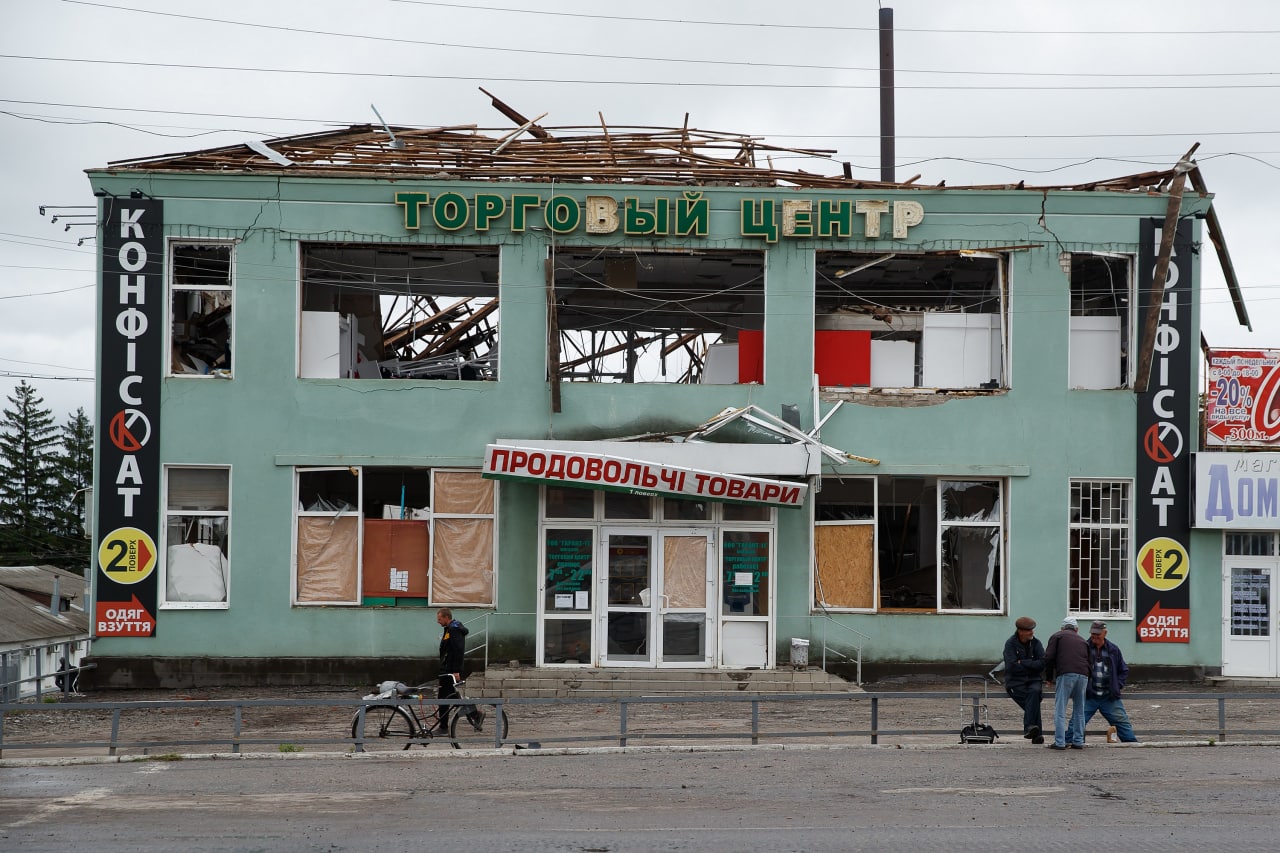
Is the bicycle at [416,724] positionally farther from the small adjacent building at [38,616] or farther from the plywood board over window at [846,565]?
the small adjacent building at [38,616]

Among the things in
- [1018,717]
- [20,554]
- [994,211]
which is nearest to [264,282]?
[994,211]

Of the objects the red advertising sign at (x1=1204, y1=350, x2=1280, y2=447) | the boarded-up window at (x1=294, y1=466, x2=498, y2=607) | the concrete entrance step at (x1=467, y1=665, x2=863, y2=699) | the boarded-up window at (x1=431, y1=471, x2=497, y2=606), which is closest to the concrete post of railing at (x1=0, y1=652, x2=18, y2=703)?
the boarded-up window at (x1=294, y1=466, x2=498, y2=607)

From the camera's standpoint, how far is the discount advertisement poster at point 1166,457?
70.9ft

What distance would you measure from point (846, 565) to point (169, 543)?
11.2 m

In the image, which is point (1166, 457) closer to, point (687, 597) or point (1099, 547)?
point (1099, 547)

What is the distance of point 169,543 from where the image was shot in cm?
2131

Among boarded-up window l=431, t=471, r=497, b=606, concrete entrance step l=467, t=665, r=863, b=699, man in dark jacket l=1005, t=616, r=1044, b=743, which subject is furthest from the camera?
boarded-up window l=431, t=471, r=497, b=606

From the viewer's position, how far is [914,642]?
70.9 feet

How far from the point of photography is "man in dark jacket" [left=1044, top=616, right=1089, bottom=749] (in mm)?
15039

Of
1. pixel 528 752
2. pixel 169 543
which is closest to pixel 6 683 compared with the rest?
pixel 169 543

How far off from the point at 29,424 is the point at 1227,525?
88.1 m

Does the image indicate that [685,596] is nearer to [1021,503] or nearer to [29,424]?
[1021,503]

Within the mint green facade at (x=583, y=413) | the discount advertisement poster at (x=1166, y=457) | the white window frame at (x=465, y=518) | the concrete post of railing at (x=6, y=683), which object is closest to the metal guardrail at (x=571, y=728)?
the concrete post of railing at (x=6, y=683)

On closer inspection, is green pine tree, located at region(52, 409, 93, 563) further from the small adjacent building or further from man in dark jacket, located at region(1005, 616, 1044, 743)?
man in dark jacket, located at region(1005, 616, 1044, 743)
